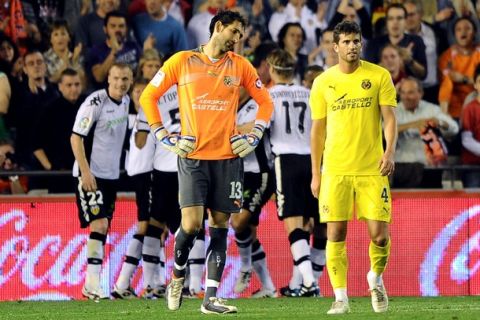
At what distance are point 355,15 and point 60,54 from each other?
3947 mm

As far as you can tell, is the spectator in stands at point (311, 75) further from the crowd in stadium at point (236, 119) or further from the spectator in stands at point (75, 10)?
the spectator in stands at point (75, 10)

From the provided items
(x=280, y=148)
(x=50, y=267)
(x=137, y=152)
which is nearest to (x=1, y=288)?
(x=50, y=267)

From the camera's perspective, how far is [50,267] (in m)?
15.0

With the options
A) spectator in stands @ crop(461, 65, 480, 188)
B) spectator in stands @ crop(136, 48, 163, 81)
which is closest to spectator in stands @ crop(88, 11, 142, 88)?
spectator in stands @ crop(136, 48, 163, 81)

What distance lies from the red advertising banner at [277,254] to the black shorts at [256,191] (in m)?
0.26

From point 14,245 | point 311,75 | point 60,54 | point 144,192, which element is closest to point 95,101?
point 144,192

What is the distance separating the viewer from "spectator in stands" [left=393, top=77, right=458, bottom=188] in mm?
17047

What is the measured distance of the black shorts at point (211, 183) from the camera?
35.9 ft

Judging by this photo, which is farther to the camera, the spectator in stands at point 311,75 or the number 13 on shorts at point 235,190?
the spectator in stands at point 311,75

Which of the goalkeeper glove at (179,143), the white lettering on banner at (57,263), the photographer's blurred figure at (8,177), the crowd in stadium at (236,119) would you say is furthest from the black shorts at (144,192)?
the goalkeeper glove at (179,143)

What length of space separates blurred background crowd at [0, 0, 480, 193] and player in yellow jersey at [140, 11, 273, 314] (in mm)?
5484

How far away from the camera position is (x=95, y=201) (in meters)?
14.1

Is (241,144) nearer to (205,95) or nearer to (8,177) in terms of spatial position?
(205,95)

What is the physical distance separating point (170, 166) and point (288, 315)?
13.3ft
